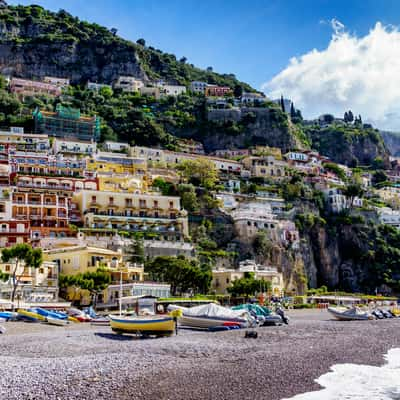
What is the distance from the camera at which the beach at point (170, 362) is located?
57.6ft

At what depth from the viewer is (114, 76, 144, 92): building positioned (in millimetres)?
132125

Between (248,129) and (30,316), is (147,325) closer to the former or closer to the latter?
(30,316)

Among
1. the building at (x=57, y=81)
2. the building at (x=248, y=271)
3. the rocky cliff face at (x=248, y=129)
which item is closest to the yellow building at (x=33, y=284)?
the building at (x=248, y=271)

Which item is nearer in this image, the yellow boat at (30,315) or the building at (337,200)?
the yellow boat at (30,315)

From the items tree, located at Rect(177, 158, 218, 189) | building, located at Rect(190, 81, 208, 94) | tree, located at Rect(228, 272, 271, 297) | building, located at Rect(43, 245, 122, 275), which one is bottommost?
tree, located at Rect(228, 272, 271, 297)

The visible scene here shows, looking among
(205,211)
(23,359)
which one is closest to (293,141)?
(205,211)

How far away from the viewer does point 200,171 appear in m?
90.5

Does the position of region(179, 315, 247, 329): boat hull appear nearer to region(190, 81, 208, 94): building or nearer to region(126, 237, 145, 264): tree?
region(126, 237, 145, 264): tree

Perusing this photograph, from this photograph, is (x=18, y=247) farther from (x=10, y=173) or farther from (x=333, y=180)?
(x=333, y=180)

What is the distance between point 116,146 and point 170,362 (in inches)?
3108

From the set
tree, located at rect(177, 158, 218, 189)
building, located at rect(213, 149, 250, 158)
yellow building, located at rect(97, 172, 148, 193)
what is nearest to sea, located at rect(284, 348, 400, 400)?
yellow building, located at rect(97, 172, 148, 193)

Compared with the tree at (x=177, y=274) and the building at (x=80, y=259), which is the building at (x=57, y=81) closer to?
the building at (x=80, y=259)

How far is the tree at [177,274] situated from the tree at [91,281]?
765cm

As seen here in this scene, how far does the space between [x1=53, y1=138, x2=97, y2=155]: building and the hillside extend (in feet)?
144
